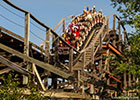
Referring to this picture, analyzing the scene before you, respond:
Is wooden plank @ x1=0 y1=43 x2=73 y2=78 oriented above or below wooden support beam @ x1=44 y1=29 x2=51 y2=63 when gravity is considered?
below

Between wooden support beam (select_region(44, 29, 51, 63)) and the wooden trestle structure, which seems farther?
wooden support beam (select_region(44, 29, 51, 63))

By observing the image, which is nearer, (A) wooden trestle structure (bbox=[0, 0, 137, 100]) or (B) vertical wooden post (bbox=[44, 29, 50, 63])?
(A) wooden trestle structure (bbox=[0, 0, 137, 100])

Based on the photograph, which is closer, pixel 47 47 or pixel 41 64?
pixel 41 64

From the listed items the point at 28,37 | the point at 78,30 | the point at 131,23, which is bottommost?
the point at 28,37

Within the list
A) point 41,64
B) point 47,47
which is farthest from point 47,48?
point 41,64

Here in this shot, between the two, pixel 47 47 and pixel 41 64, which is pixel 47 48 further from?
pixel 41 64

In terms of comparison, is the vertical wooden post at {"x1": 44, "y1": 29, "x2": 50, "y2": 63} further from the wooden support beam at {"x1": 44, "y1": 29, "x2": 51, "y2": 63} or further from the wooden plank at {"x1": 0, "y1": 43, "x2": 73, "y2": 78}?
the wooden plank at {"x1": 0, "y1": 43, "x2": 73, "y2": 78}

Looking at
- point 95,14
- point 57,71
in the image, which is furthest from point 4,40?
point 95,14

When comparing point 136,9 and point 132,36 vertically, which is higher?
point 136,9

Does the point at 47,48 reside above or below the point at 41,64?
above

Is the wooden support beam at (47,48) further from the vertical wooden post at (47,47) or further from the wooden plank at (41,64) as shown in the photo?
the wooden plank at (41,64)

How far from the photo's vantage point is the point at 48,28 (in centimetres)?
1106

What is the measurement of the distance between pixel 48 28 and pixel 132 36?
9.85ft

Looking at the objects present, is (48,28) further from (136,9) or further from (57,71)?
(136,9)
